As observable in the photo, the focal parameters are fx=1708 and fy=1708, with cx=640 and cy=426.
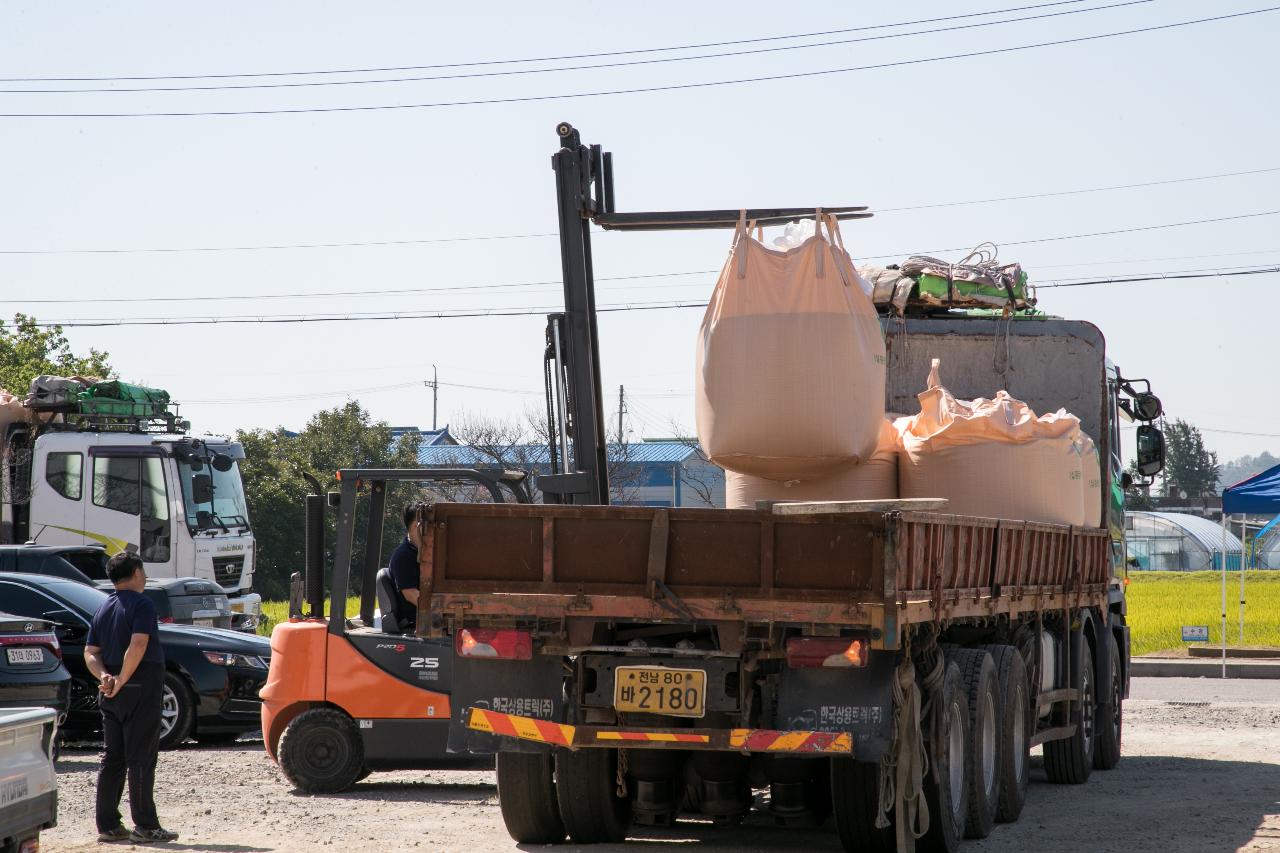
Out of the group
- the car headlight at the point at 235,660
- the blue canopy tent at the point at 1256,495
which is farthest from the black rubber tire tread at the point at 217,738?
the blue canopy tent at the point at 1256,495

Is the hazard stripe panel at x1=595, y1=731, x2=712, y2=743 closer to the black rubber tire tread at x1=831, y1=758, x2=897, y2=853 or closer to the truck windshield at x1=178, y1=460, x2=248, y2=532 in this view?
the black rubber tire tread at x1=831, y1=758, x2=897, y2=853

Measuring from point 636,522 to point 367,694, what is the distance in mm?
3808

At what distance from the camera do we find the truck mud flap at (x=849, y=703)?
7.18m

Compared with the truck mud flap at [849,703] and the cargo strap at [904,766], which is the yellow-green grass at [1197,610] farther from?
the truck mud flap at [849,703]

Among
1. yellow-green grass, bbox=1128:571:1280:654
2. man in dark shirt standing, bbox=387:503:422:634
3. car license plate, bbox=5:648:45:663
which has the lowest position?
yellow-green grass, bbox=1128:571:1280:654

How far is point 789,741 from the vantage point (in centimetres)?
720

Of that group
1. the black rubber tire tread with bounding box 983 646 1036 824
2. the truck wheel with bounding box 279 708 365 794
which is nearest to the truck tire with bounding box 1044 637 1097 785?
the black rubber tire tread with bounding box 983 646 1036 824

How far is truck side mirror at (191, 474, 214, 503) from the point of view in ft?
76.6

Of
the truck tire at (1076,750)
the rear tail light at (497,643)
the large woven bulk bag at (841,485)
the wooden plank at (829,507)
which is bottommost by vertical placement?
the truck tire at (1076,750)

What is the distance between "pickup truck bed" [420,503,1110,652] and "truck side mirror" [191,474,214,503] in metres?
16.6

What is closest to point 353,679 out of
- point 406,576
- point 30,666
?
point 406,576

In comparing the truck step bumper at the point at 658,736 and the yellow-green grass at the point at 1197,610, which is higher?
the truck step bumper at the point at 658,736

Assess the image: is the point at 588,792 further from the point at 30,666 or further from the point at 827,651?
the point at 30,666

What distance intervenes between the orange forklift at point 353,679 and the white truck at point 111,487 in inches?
462
